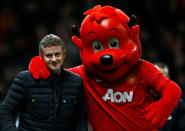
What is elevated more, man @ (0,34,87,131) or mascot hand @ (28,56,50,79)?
mascot hand @ (28,56,50,79)

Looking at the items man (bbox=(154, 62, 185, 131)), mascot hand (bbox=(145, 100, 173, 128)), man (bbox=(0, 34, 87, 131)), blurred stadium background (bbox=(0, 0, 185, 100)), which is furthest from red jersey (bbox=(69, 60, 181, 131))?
blurred stadium background (bbox=(0, 0, 185, 100))

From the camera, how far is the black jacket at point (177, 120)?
531 cm

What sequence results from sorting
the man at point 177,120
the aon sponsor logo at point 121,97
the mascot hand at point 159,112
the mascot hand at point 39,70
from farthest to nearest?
the man at point 177,120 → the aon sponsor logo at point 121,97 → the mascot hand at point 159,112 → the mascot hand at point 39,70

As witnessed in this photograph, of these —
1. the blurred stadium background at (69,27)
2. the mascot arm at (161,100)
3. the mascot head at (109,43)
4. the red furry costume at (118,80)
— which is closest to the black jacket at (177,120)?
the red furry costume at (118,80)

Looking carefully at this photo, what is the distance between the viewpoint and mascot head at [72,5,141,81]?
3996 mm

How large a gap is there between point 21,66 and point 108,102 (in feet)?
9.59

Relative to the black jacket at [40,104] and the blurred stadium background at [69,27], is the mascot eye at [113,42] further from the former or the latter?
the blurred stadium background at [69,27]

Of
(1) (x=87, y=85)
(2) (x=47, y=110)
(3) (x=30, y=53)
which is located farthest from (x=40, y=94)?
(3) (x=30, y=53)

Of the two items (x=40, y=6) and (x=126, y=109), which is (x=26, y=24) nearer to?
(x=40, y=6)

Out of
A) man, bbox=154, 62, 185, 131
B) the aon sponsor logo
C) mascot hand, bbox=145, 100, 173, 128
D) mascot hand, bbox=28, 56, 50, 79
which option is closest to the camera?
mascot hand, bbox=28, 56, 50, 79

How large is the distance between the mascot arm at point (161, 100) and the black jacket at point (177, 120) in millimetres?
1297

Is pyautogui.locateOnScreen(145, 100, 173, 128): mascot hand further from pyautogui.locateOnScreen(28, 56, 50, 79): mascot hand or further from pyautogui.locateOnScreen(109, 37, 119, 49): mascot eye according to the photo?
pyautogui.locateOnScreen(28, 56, 50, 79): mascot hand

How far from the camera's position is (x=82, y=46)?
4.18m

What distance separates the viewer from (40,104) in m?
3.74
